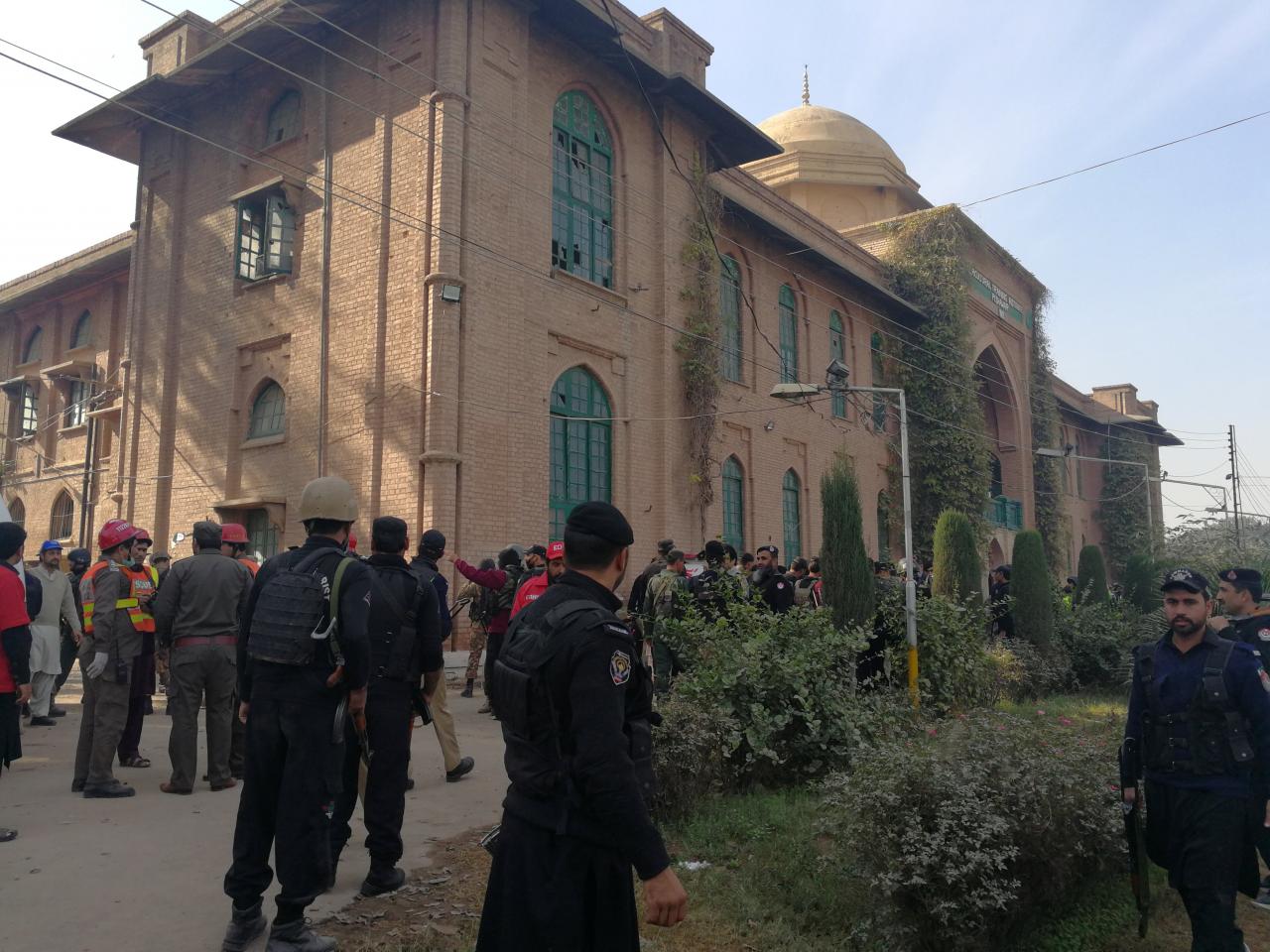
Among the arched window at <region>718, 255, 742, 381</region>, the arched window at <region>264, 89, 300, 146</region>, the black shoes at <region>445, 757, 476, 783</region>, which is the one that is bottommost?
the black shoes at <region>445, 757, 476, 783</region>

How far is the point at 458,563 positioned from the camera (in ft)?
35.0

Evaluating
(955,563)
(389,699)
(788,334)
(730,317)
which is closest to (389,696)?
(389,699)

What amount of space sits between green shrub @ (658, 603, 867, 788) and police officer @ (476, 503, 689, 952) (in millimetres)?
3902

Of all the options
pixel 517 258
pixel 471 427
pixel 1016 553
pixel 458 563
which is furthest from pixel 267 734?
pixel 1016 553

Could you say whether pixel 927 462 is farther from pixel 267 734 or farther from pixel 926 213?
pixel 267 734

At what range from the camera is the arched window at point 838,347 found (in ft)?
83.8

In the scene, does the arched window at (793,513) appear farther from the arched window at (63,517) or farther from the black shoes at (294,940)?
the black shoes at (294,940)

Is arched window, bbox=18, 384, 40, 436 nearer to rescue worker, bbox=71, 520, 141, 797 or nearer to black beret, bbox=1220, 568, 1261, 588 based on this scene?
rescue worker, bbox=71, 520, 141, 797

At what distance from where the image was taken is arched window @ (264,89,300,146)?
55.1 ft

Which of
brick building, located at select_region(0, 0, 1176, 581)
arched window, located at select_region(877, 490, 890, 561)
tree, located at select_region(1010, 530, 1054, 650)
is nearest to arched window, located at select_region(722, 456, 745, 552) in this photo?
brick building, located at select_region(0, 0, 1176, 581)

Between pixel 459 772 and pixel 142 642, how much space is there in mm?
2619

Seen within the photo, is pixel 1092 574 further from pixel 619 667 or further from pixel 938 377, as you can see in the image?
pixel 619 667

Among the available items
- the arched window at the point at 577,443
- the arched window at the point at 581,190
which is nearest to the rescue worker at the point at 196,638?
the arched window at the point at 577,443

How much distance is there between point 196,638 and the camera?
6656 millimetres
